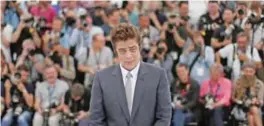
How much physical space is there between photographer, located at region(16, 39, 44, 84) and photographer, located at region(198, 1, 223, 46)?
8.99 feet

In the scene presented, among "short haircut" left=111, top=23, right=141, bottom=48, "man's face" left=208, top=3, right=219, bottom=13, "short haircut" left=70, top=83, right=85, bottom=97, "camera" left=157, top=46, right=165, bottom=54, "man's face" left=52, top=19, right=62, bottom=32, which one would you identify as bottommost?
"short haircut" left=70, top=83, right=85, bottom=97

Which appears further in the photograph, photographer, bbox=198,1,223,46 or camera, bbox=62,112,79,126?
photographer, bbox=198,1,223,46

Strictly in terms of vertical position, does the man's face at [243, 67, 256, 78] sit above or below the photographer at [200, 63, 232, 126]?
above

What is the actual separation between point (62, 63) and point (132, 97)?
5623mm

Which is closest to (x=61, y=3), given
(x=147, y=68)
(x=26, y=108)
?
(x=26, y=108)

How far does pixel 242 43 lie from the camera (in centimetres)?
909

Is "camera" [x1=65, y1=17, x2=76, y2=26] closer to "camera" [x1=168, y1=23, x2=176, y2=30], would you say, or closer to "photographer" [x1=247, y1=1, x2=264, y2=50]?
"camera" [x1=168, y1=23, x2=176, y2=30]

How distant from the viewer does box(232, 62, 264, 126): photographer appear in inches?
330

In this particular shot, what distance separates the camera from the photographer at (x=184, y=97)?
8422 mm

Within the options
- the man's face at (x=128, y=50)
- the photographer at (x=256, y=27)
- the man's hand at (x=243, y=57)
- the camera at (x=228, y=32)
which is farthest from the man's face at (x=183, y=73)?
the man's face at (x=128, y=50)

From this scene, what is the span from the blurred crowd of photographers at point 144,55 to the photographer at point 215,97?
0.05ft

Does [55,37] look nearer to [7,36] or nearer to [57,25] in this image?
[57,25]

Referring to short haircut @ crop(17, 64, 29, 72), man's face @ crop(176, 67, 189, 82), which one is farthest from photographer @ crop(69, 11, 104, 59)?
man's face @ crop(176, 67, 189, 82)

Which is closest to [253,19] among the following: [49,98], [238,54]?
[238,54]
